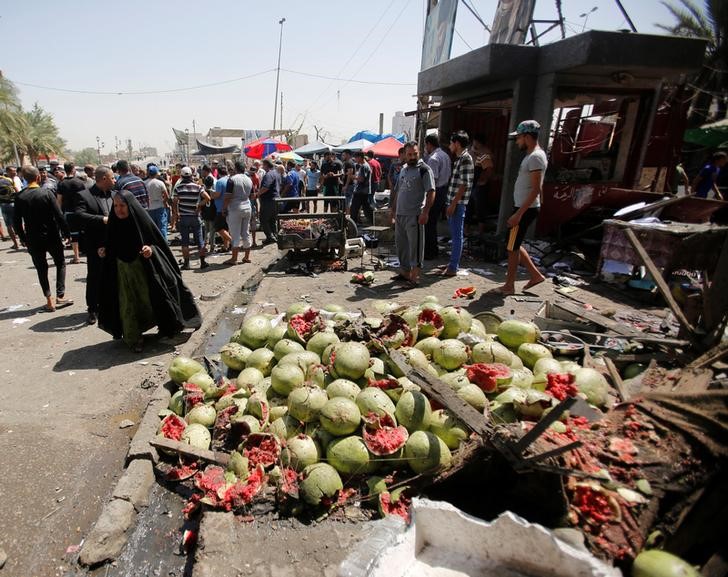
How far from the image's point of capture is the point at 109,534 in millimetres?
2607

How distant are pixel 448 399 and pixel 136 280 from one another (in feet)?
14.0

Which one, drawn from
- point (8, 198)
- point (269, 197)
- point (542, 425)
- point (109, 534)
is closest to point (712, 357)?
point (542, 425)

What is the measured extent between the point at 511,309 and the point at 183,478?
448 cm

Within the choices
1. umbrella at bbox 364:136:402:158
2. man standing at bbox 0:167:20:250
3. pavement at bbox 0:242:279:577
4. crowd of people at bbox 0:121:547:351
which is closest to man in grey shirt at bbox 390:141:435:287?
crowd of people at bbox 0:121:547:351

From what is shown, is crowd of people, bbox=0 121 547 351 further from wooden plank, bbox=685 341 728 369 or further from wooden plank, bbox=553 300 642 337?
wooden plank, bbox=685 341 728 369

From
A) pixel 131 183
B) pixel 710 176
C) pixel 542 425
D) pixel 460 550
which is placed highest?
pixel 710 176

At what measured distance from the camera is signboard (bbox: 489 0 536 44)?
380 inches

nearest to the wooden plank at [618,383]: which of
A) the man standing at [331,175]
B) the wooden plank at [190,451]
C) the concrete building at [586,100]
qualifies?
the wooden plank at [190,451]

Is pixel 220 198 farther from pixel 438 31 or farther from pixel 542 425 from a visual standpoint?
pixel 438 31

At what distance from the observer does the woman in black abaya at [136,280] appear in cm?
494

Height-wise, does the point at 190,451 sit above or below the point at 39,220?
below

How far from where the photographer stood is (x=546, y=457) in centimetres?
180

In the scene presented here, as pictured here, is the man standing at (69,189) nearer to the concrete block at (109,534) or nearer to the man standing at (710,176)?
the concrete block at (109,534)

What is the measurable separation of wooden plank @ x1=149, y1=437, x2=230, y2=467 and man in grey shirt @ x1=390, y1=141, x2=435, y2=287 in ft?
15.0
